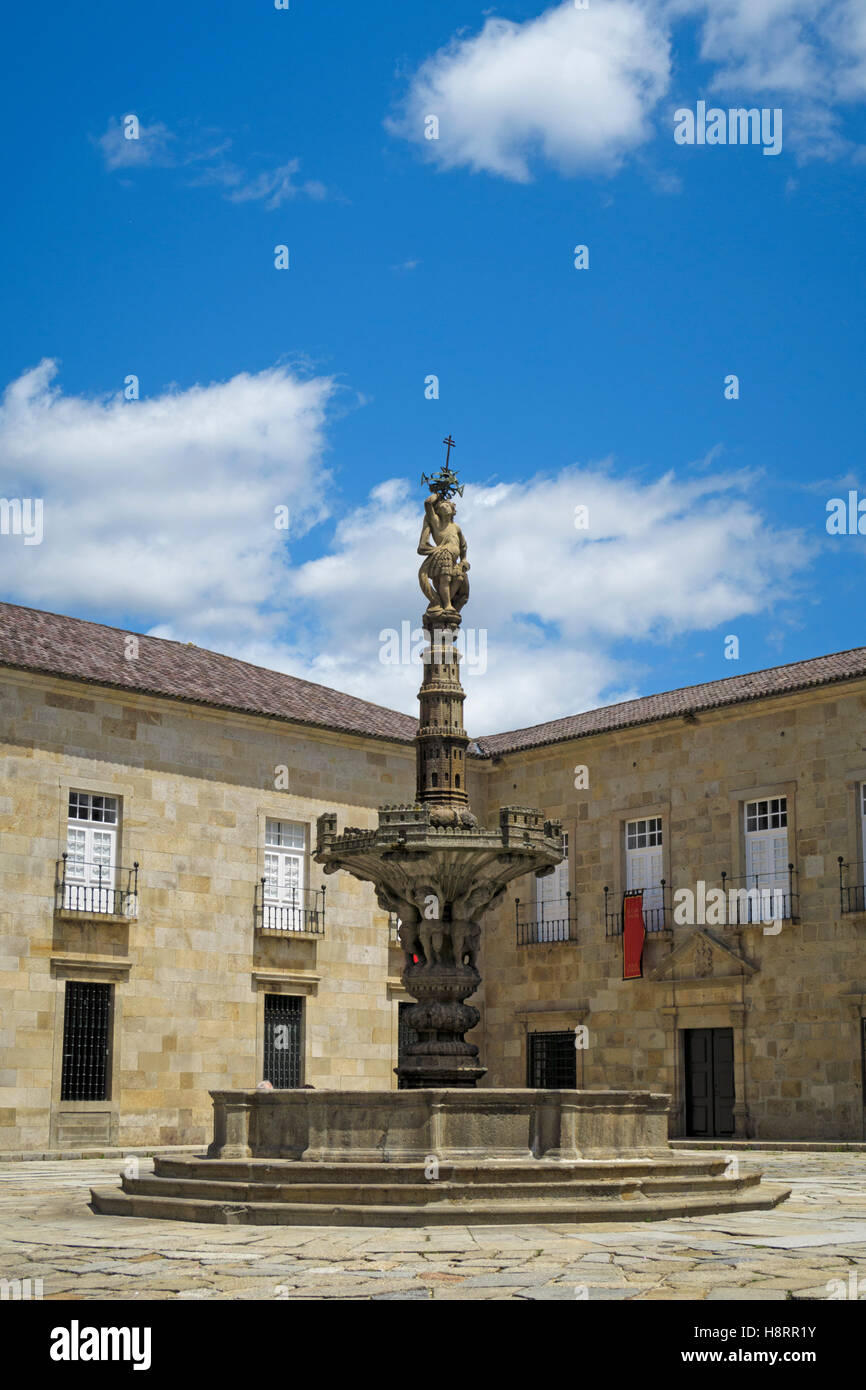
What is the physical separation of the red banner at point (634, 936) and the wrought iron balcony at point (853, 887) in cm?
406

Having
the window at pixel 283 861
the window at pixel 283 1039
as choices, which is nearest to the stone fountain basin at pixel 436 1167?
the window at pixel 283 1039

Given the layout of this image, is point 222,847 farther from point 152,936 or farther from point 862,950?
point 862,950

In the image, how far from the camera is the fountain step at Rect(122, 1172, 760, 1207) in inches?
412

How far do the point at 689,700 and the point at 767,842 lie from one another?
363cm

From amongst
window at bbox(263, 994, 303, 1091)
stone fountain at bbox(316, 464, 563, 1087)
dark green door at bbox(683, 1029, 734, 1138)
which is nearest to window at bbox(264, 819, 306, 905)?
window at bbox(263, 994, 303, 1091)

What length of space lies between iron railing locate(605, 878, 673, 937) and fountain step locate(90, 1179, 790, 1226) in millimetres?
14895

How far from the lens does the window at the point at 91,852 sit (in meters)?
23.2

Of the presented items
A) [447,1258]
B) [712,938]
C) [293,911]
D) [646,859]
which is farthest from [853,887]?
[447,1258]

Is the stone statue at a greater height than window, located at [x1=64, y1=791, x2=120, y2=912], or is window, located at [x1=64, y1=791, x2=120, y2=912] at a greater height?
the stone statue

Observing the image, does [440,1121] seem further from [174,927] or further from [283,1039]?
[283,1039]

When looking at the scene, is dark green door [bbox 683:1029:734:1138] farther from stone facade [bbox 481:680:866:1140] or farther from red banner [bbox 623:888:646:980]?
red banner [bbox 623:888:646:980]

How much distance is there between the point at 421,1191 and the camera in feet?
34.1

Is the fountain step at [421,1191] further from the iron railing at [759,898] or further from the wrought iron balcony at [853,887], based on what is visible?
the iron railing at [759,898]
